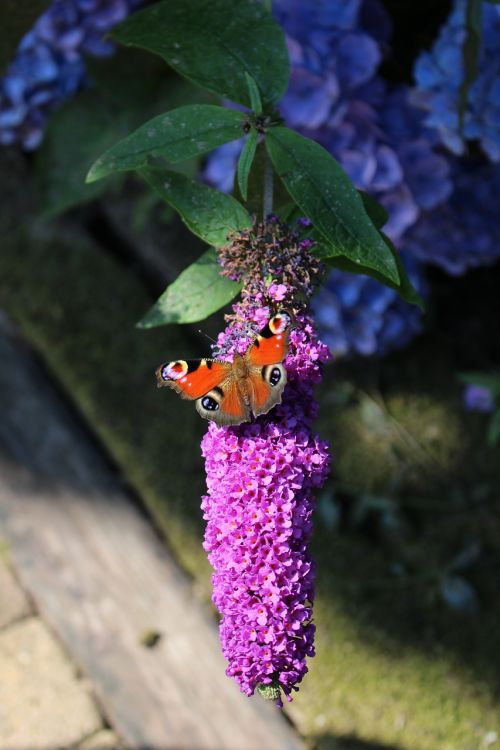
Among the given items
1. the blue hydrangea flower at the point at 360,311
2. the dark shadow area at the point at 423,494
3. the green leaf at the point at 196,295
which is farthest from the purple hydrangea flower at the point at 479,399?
the green leaf at the point at 196,295

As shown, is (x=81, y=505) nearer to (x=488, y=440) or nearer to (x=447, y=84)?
(x=488, y=440)

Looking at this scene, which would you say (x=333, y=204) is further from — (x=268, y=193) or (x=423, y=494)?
(x=423, y=494)

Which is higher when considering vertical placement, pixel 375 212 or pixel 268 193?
pixel 268 193

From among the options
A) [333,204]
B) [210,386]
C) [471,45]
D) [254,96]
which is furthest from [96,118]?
[210,386]

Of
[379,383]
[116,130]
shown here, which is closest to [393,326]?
[379,383]

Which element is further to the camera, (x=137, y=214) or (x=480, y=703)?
(x=137, y=214)

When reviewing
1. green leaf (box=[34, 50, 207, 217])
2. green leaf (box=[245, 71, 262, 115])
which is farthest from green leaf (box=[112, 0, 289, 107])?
green leaf (box=[34, 50, 207, 217])

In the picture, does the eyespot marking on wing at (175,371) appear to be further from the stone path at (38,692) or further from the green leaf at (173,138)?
the stone path at (38,692)
